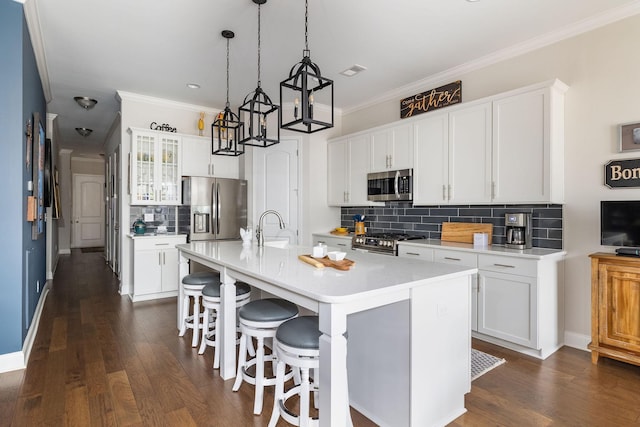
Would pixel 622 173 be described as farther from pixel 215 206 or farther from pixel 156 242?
pixel 156 242

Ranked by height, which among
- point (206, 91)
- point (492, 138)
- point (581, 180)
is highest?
point (206, 91)

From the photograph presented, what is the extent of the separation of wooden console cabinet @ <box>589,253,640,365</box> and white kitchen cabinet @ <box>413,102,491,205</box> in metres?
1.10

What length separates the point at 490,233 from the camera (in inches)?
145

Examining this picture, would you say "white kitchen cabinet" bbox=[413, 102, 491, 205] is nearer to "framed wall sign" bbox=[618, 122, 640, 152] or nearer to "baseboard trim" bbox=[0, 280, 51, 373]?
"framed wall sign" bbox=[618, 122, 640, 152]

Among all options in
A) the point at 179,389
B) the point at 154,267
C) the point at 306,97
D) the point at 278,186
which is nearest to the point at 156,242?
the point at 154,267

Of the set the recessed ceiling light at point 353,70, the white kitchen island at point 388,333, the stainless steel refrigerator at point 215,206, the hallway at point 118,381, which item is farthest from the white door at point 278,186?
the white kitchen island at point 388,333

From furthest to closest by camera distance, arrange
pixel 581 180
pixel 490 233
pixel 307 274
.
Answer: pixel 490 233
pixel 581 180
pixel 307 274

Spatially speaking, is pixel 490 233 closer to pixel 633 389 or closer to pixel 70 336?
pixel 633 389

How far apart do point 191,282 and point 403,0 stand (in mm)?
2915

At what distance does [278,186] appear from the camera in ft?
17.9

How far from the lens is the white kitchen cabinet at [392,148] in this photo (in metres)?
4.22

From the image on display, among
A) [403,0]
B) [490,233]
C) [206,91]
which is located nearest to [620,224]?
[490,233]

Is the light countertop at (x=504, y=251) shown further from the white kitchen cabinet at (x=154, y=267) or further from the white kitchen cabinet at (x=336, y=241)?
the white kitchen cabinet at (x=154, y=267)

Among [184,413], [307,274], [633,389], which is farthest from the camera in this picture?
[633,389]
